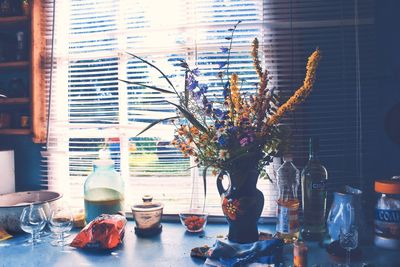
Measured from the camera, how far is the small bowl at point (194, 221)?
5.32 feet

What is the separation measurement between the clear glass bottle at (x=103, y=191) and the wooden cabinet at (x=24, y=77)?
1.37ft

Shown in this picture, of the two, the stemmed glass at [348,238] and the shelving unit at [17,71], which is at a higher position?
the shelving unit at [17,71]

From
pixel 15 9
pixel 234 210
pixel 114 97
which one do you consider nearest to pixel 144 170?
pixel 114 97

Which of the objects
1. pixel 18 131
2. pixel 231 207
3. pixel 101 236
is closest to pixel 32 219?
pixel 101 236

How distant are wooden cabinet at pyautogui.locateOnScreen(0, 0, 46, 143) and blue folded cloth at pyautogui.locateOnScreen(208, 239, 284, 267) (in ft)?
3.81

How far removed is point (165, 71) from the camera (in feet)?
6.03

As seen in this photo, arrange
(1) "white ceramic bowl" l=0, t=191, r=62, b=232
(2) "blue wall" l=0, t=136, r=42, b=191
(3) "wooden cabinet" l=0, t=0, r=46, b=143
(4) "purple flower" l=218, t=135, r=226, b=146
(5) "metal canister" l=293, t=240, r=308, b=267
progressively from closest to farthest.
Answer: (5) "metal canister" l=293, t=240, r=308, b=267
(4) "purple flower" l=218, t=135, r=226, b=146
(1) "white ceramic bowl" l=0, t=191, r=62, b=232
(3) "wooden cabinet" l=0, t=0, r=46, b=143
(2) "blue wall" l=0, t=136, r=42, b=191

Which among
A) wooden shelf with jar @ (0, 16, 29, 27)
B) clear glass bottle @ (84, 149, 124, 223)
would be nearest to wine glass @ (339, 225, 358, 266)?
clear glass bottle @ (84, 149, 124, 223)

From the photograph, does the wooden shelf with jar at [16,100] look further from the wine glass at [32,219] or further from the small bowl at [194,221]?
the small bowl at [194,221]

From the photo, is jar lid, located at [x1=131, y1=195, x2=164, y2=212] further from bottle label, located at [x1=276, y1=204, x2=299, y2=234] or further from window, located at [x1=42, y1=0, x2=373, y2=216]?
bottle label, located at [x1=276, y1=204, x2=299, y2=234]

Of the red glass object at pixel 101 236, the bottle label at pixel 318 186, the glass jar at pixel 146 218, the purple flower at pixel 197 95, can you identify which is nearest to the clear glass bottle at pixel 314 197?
the bottle label at pixel 318 186

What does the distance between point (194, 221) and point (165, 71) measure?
0.75m

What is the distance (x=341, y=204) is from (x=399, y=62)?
0.73 metres

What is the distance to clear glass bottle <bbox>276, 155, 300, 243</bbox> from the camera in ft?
4.69
